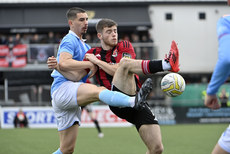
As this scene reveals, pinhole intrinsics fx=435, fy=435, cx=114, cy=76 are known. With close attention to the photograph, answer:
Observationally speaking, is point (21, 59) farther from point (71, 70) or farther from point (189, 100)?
point (71, 70)

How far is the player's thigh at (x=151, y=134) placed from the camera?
599 centimetres

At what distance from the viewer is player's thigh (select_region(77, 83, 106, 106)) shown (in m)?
5.91

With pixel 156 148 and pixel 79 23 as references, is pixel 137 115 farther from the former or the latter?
pixel 79 23

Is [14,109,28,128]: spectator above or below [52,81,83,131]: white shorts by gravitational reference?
below

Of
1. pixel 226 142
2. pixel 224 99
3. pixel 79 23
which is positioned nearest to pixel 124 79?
pixel 79 23

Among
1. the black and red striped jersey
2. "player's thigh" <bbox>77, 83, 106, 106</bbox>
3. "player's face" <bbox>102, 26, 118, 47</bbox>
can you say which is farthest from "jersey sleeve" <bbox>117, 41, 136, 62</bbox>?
"player's thigh" <bbox>77, 83, 106, 106</bbox>

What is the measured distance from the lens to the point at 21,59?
76.9ft

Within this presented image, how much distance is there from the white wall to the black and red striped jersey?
2344 cm

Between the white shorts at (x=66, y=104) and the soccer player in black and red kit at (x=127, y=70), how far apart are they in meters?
0.49

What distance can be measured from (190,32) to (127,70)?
82.3ft

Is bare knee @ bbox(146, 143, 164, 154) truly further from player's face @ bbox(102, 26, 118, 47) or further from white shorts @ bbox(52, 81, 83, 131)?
player's face @ bbox(102, 26, 118, 47)

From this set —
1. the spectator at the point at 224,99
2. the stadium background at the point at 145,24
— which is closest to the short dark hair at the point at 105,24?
the spectator at the point at 224,99

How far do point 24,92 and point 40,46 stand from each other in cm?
313

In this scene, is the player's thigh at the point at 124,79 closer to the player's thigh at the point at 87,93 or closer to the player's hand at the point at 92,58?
the player's thigh at the point at 87,93
